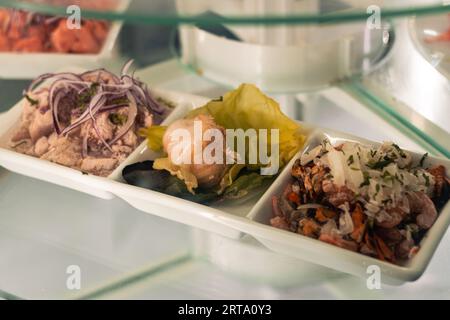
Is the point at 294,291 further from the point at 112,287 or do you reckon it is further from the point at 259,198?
the point at 112,287

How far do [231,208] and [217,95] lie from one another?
38cm

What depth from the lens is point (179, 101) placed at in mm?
1444

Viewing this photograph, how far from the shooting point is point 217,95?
5.06 ft

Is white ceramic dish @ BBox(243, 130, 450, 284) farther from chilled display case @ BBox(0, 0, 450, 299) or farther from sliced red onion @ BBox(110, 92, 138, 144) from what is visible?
sliced red onion @ BBox(110, 92, 138, 144)

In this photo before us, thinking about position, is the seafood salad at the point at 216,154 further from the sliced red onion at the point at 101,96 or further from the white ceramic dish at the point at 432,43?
the white ceramic dish at the point at 432,43

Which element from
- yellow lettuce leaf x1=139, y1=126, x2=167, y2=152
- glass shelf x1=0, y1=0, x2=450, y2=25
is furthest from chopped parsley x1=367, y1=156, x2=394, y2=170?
yellow lettuce leaf x1=139, y1=126, x2=167, y2=152

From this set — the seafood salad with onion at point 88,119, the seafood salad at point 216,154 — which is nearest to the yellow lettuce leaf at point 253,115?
the seafood salad at point 216,154

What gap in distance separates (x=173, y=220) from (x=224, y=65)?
442 mm

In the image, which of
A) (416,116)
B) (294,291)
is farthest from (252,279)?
(416,116)

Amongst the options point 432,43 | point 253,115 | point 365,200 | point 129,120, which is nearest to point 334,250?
point 365,200

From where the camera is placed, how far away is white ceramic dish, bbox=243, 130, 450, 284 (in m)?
1.05

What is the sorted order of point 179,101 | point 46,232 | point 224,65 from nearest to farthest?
point 46,232, point 179,101, point 224,65

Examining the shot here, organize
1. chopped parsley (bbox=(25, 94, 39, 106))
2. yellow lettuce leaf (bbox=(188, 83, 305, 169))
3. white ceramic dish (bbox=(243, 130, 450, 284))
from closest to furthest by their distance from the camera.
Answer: white ceramic dish (bbox=(243, 130, 450, 284)), yellow lettuce leaf (bbox=(188, 83, 305, 169)), chopped parsley (bbox=(25, 94, 39, 106))

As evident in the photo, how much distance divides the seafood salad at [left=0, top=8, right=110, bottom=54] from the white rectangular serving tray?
0.92 ft
